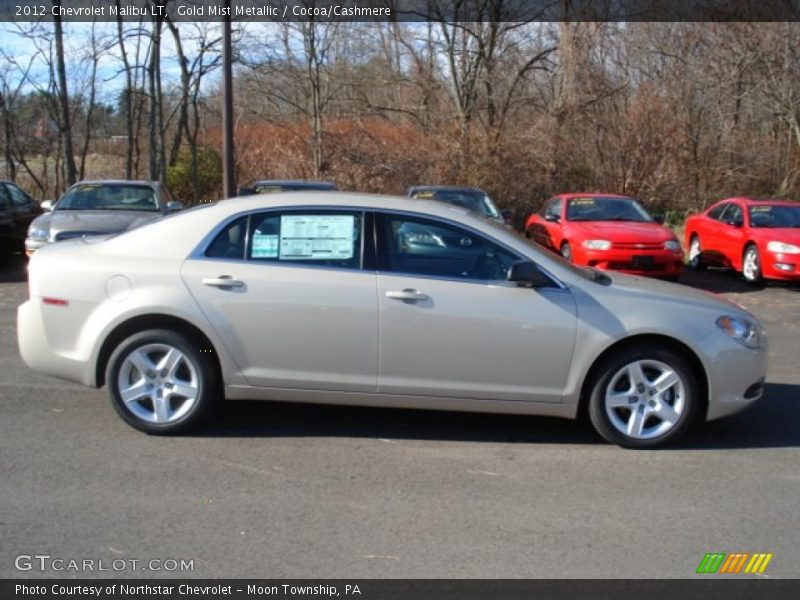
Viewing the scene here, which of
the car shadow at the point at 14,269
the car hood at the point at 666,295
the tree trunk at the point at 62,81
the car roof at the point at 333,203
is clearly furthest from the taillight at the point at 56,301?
the tree trunk at the point at 62,81

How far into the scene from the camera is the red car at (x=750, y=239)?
41.8 feet

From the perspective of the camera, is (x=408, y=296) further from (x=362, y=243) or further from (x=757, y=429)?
(x=757, y=429)

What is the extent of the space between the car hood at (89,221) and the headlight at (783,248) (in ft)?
29.8

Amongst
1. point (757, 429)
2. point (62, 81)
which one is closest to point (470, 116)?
point (62, 81)

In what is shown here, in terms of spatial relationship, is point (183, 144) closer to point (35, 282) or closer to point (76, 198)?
point (76, 198)

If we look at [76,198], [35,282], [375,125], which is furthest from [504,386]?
[375,125]

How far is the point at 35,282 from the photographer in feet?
18.2

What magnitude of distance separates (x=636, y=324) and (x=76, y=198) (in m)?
9.95

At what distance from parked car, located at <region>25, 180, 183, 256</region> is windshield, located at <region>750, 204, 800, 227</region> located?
924 centimetres

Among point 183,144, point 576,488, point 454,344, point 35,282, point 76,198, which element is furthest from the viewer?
point 183,144

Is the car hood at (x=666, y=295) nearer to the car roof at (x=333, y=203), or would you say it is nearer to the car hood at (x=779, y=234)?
the car roof at (x=333, y=203)

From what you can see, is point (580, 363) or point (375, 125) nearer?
point (580, 363)

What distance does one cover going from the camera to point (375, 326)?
206 inches
